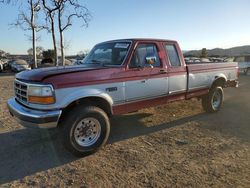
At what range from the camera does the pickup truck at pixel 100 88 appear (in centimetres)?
407

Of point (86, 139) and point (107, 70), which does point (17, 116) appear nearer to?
point (86, 139)

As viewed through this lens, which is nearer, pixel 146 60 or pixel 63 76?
pixel 63 76

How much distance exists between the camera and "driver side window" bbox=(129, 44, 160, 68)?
16.8 ft

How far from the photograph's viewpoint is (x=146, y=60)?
5.23m

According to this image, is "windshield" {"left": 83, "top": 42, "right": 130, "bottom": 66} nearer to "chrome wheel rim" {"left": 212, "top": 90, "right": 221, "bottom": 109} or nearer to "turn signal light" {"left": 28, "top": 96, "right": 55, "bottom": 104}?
"turn signal light" {"left": 28, "top": 96, "right": 55, "bottom": 104}

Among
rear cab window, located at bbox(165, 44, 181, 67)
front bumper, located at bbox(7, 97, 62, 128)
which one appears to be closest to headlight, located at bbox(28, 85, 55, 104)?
front bumper, located at bbox(7, 97, 62, 128)

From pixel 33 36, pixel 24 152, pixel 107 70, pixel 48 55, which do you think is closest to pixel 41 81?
pixel 107 70

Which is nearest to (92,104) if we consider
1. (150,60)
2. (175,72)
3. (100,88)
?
(100,88)

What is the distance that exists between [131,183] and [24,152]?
88.6 inches

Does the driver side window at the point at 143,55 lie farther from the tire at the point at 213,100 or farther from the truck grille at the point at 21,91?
the tire at the point at 213,100

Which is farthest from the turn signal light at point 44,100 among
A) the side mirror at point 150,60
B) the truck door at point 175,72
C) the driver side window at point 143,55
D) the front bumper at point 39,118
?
the truck door at point 175,72

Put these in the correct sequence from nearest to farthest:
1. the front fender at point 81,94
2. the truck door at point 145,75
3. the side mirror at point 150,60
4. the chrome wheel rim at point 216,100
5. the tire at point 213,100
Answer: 1. the front fender at point 81,94
2. the truck door at point 145,75
3. the side mirror at point 150,60
4. the tire at point 213,100
5. the chrome wheel rim at point 216,100

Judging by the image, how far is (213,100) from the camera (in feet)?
24.8

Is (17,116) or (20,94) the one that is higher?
(20,94)
